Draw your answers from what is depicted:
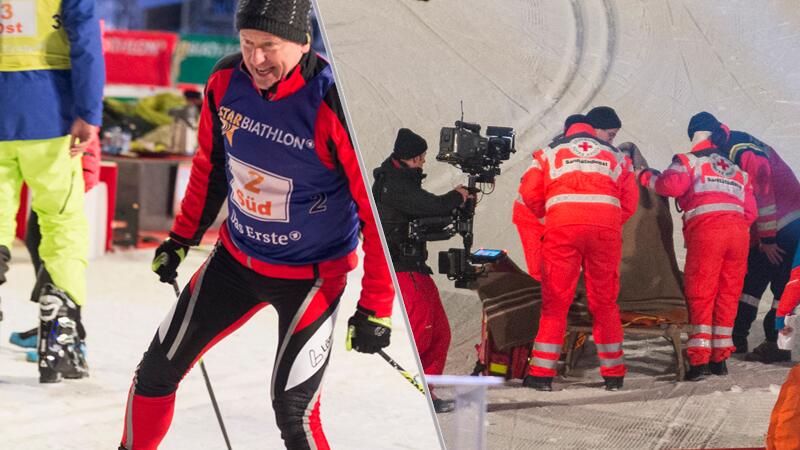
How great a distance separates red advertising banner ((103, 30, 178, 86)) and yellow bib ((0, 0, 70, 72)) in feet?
25.5

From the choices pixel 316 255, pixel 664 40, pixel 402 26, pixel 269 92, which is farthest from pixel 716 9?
pixel 316 255

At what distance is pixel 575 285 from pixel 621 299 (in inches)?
2.6

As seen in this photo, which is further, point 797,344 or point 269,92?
point 269,92

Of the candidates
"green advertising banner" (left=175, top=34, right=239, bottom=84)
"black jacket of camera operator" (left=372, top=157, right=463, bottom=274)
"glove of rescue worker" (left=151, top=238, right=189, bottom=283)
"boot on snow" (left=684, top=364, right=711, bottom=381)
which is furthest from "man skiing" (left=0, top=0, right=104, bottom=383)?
"green advertising banner" (left=175, top=34, right=239, bottom=84)

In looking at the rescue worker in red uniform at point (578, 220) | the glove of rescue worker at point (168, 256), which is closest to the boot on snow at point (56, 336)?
the glove of rescue worker at point (168, 256)

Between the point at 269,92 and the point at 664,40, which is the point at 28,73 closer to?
the point at 269,92

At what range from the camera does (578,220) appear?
145 centimetres

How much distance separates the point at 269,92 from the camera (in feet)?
7.09

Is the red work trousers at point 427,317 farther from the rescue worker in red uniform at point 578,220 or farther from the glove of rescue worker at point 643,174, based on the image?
the glove of rescue worker at point 643,174

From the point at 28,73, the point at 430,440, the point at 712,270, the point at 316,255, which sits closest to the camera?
the point at 712,270

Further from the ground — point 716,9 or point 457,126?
point 716,9

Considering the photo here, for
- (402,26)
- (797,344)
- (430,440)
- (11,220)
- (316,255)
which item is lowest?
(430,440)

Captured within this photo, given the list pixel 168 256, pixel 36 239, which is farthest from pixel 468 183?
pixel 36 239

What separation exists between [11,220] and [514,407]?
109 inches
